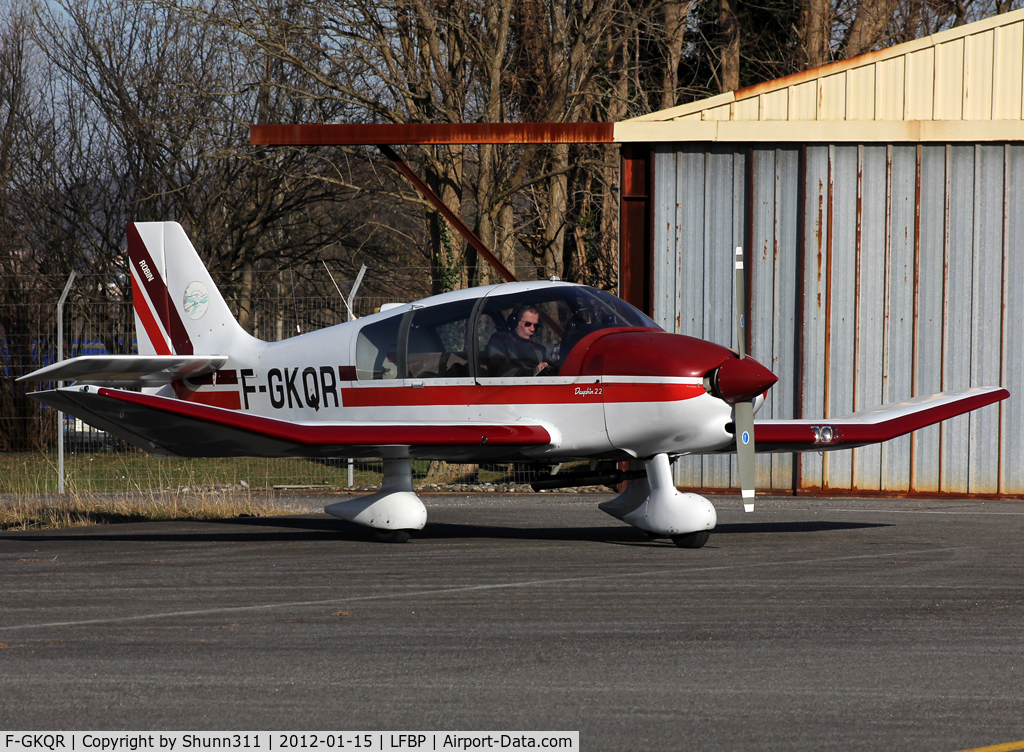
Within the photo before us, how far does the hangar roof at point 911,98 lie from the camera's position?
14727mm

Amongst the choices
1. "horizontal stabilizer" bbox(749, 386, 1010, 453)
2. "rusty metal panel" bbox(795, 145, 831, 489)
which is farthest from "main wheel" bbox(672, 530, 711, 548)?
"rusty metal panel" bbox(795, 145, 831, 489)

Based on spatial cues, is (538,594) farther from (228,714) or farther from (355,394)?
(355,394)

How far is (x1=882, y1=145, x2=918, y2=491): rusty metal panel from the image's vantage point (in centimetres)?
1473

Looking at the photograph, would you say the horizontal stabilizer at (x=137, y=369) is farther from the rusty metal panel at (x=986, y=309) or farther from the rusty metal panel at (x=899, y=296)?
the rusty metal panel at (x=986, y=309)

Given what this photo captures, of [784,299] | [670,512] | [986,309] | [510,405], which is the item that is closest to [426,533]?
[510,405]

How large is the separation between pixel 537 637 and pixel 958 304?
35.5ft

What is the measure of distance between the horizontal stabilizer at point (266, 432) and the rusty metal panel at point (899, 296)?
7.21 meters

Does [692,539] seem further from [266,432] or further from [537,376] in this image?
[266,432]

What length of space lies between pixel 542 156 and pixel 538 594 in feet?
51.3

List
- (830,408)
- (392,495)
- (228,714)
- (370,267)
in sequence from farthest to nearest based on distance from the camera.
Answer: (370,267) → (830,408) → (392,495) → (228,714)

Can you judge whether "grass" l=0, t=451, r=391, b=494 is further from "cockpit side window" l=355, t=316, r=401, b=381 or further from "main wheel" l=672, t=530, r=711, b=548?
"main wheel" l=672, t=530, r=711, b=548

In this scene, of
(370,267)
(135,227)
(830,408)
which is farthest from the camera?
(370,267)

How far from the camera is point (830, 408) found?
48.6 feet

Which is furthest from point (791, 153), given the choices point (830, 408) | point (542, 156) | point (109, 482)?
point (109, 482)
